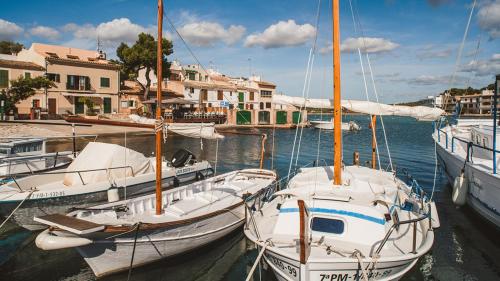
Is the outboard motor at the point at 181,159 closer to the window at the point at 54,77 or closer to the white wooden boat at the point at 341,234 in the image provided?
the white wooden boat at the point at 341,234

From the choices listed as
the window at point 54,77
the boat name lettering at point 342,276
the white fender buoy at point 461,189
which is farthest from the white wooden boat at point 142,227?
the window at point 54,77

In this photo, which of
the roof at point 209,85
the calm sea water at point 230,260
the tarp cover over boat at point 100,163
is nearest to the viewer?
the calm sea water at point 230,260

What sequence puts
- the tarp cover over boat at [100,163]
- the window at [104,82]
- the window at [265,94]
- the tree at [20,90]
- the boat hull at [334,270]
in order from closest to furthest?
the boat hull at [334,270] < the tarp cover over boat at [100,163] < the tree at [20,90] < the window at [104,82] < the window at [265,94]

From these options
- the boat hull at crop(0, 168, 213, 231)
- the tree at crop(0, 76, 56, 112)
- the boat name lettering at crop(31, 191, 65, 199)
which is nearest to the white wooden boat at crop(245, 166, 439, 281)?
the boat hull at crop(0, 168, 213, 231)

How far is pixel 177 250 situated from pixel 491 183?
10.3 m

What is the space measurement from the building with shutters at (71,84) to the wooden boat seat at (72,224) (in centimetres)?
3816

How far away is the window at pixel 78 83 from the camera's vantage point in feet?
153

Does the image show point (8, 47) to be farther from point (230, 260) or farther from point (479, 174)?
point (479, 174)

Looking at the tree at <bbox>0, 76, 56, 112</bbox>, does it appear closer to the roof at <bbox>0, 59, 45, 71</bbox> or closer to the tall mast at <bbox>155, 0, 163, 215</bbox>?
the roof at <bbox>0, 59, 45, 71</bbox>

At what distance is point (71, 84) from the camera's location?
4662cm

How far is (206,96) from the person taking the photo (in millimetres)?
63312

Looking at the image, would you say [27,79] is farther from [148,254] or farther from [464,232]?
[464,232]

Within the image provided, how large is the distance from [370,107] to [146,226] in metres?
9.41

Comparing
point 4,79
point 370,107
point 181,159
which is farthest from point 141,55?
point 370,107
